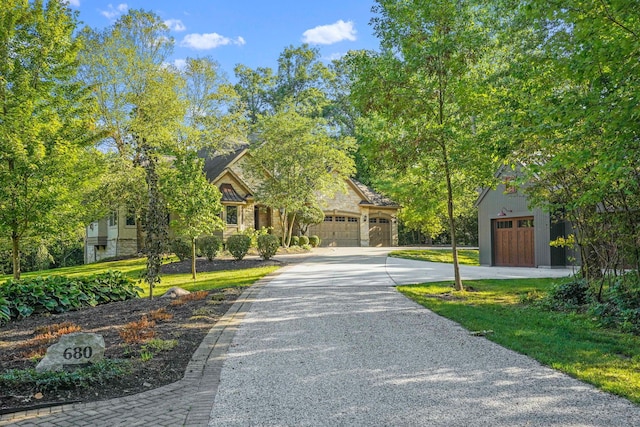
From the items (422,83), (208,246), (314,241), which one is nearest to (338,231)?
(314,241)

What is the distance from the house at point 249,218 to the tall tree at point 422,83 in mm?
14959

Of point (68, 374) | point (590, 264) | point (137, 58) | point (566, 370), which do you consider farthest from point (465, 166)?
point (137, 58)

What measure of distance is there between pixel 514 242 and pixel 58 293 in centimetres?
1678

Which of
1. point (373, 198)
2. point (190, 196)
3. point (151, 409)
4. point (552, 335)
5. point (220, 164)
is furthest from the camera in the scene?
point (373, 198)

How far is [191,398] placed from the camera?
13.7 ft

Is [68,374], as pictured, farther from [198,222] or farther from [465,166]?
[198,222]

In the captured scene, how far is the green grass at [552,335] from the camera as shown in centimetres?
479

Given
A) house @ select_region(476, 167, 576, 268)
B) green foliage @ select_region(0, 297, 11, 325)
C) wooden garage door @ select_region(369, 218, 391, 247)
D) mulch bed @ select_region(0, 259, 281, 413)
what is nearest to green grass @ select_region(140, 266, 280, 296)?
mulch bed @ select_region(0, 259, 281, 413)

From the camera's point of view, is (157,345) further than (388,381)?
Yes

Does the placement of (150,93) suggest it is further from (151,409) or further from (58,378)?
(151,409)

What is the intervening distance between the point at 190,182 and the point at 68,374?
33.0ft

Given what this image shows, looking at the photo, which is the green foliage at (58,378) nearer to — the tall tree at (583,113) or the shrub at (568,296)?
the tall tree at (583,113)

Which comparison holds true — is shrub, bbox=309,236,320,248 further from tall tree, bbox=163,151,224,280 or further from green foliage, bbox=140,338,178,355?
green foliage, bbox=140,338,178,355

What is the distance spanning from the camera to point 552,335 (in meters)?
6.57
